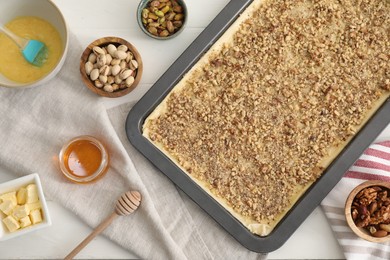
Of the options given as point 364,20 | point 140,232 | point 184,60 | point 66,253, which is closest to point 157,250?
point 140,232

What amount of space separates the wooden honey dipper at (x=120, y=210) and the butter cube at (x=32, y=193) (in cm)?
20

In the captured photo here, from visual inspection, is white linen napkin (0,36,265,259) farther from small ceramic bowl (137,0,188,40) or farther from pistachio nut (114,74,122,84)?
small ceramic bowl (137,0,188,40)

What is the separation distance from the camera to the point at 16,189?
160 centimetres

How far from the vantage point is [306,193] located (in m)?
Result: 1.60

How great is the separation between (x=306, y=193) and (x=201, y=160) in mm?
337

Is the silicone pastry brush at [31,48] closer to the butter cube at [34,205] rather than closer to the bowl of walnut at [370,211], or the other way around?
the butter cube at [34,205]

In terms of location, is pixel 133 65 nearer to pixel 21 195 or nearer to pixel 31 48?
pixel 31 48

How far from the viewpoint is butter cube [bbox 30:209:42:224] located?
1.57 metres

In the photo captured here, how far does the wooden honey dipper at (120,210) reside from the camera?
1.62 m

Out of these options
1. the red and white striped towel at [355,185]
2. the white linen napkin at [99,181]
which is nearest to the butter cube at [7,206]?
the white linen napkin at [99,181]

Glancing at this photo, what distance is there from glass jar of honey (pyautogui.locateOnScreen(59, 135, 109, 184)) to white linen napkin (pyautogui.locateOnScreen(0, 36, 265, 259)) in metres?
0.03

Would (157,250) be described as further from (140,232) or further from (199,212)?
(199,212)

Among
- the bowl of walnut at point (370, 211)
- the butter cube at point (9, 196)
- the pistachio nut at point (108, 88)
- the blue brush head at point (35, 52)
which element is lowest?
the butter cube at point (9, 196)

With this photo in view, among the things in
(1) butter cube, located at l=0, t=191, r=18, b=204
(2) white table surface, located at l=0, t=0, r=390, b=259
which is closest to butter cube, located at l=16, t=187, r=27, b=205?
(1) butter cube, located at l=0, t=191, r=18, b=204
